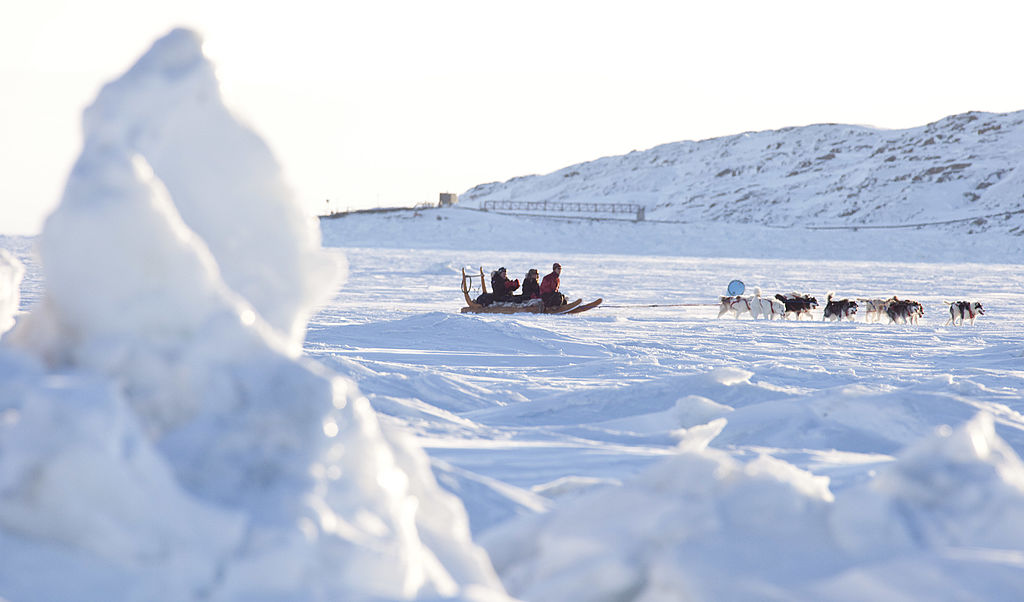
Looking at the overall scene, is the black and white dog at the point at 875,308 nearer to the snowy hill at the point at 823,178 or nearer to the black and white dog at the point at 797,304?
the black and white dog at the point at 797,304

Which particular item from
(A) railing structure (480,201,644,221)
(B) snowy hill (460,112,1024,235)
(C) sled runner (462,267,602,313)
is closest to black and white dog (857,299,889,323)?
(C) sled runner (462,267,602,313)

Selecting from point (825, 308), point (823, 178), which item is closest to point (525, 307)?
point (825, 308)

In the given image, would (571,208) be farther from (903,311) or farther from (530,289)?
(903,311)

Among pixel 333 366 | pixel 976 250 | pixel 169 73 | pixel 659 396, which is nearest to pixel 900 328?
pixel 659 396

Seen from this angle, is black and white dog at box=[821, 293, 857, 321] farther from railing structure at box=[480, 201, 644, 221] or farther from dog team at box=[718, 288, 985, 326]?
railing structure at box=[480, 201, 644, 221]

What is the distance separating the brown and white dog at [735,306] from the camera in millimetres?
16281

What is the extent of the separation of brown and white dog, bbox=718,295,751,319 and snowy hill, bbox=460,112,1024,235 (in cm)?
3994

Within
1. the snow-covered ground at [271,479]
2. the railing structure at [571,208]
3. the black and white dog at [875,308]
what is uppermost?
the snow-covered ground at [271,479]

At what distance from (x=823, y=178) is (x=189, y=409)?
301 ft

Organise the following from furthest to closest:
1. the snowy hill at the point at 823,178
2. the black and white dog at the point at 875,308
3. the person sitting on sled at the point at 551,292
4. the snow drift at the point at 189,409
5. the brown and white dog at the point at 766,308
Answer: the snowy hill at the point at 823,178
the black and white dog at the point at 875,308
the brown and white dog at the point at 766,308
the person sitting on sled at the point at 551,292
the snow drift at the point at 189,409

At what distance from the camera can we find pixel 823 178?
89.4 m

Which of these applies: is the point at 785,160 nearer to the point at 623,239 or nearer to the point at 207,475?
the point at 623,239

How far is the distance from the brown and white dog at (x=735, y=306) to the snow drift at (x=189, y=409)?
13957 millimetres

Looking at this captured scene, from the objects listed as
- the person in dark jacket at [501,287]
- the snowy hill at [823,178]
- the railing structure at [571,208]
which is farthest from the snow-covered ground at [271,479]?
the railing structure at [571,208]
